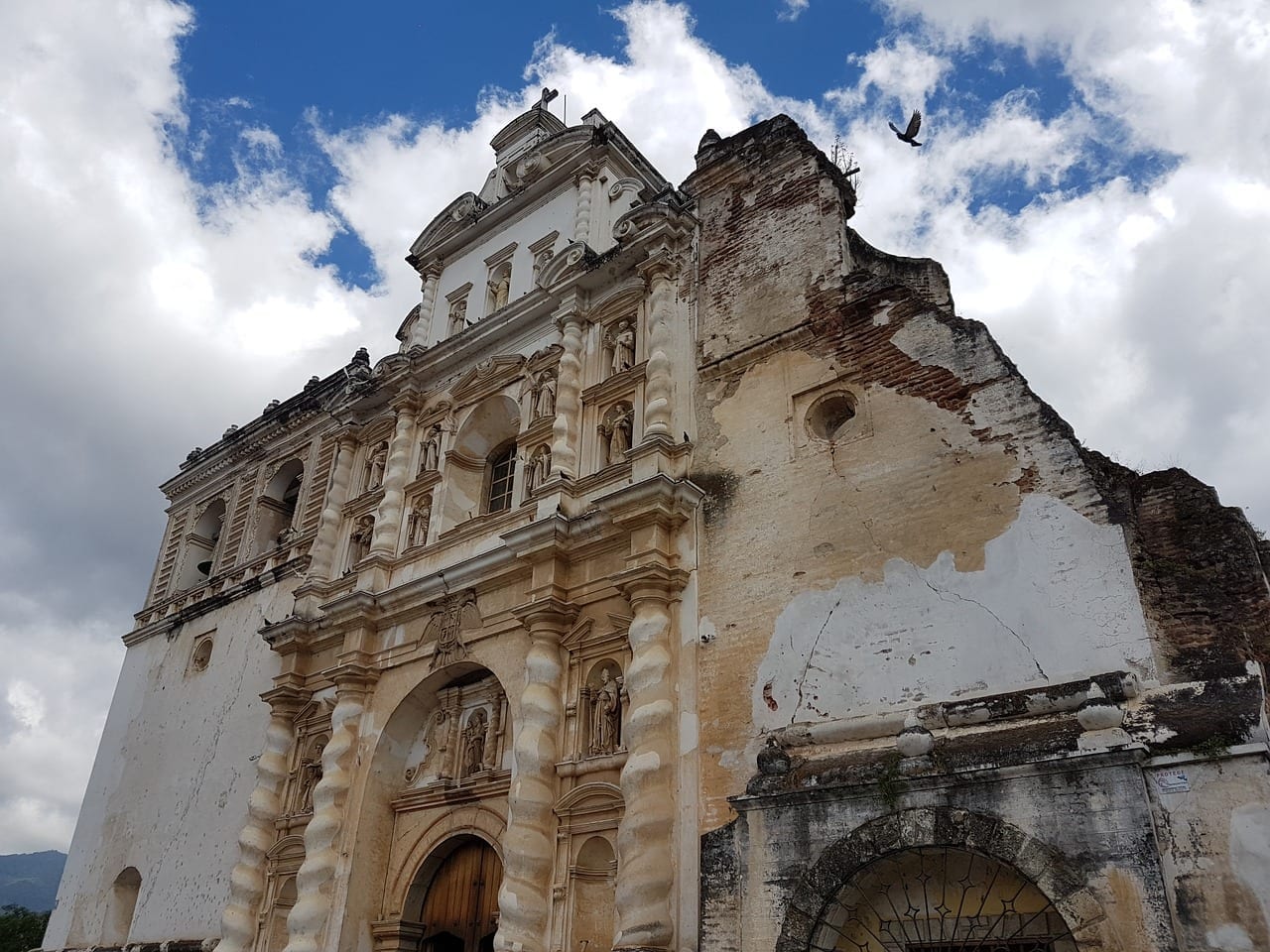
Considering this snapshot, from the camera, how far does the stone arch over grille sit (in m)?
6.11

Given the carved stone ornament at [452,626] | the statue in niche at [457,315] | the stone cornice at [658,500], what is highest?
the statue in niche at [457,315]

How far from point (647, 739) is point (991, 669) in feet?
10.1

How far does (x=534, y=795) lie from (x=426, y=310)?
29.1ft

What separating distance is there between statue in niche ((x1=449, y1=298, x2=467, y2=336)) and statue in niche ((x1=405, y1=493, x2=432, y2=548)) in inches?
120

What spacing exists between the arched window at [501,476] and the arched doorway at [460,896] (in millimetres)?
4397

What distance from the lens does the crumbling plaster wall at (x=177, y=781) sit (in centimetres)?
Result: 1338

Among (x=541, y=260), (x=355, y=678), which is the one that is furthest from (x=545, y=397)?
(x=355, y=678)

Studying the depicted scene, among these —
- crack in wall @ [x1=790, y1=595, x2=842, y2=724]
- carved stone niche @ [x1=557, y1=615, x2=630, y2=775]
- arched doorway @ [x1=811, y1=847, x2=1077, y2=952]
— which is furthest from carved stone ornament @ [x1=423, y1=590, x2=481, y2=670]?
arched doorway @ [x1=811, y1=847, x2=1077, y2=952]

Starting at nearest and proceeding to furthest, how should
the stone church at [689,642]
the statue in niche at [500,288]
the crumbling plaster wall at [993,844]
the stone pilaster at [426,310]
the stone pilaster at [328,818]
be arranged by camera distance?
the crumbling plaster wall at [993,844], the stone church at [689,642], the stone pilaster at [328,818], the statue in niche at [500,288], the stone pilaster at [426,310]

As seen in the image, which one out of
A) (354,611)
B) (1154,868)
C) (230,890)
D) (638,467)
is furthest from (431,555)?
(1154,868)

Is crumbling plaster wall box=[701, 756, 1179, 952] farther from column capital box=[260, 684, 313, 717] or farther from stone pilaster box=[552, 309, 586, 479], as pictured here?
column capital box=[260, 684, 313, 717]

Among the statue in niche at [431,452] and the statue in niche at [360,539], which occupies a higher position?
the statue in niche at [431,452]

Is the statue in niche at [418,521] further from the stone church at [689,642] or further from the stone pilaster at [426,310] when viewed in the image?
the stone pilaster at [426,310]

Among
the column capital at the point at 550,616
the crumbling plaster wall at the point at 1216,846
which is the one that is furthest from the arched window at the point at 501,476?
the crumbling plaster wall at the point at 1216,846
